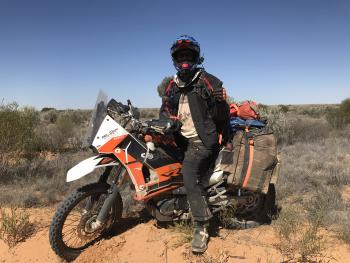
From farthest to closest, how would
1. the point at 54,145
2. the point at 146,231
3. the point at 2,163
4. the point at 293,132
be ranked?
the point at 293,132 < the point at 54,145 < the point at 2,163 < the point at 146,231

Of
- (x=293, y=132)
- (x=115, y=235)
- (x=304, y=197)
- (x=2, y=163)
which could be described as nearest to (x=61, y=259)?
(x=115, y=235)

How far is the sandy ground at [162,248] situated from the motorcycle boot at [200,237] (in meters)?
0.08

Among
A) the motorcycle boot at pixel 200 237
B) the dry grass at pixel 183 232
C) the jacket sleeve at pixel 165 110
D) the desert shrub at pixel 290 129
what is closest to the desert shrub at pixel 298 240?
the motorcycle boot at pixel 200 237

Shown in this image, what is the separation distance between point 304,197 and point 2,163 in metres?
6.10

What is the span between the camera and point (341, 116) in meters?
16.9

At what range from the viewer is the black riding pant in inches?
160

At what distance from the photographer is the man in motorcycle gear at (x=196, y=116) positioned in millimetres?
4047

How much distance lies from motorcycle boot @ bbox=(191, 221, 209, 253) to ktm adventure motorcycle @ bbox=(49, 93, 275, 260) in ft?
0.85

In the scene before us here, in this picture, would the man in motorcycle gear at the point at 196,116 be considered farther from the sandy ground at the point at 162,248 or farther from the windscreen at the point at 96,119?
A: the windscreen at the point at 96,119

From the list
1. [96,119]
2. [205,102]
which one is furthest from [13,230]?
[205,102]

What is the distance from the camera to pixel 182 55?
13.6ft

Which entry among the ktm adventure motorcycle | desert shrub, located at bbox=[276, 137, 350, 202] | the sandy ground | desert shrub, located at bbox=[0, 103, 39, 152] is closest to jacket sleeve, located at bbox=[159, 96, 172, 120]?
the ktm adventure motorcycle

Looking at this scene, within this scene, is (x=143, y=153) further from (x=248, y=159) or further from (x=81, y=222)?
(x=248, y=159)

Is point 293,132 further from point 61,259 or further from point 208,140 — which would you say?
point 61,259
